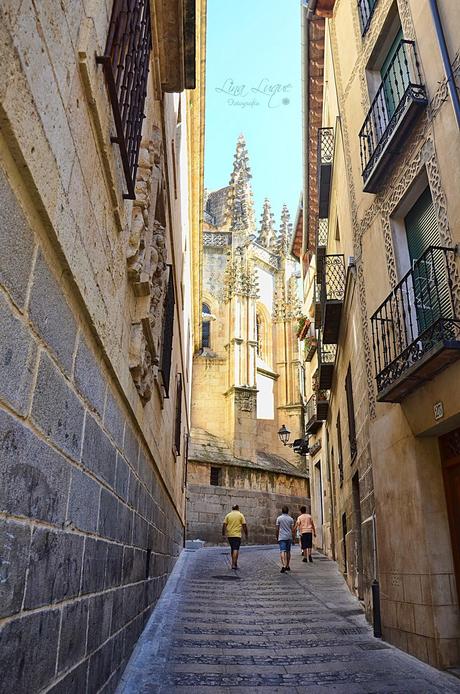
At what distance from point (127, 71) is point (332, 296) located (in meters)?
8.02

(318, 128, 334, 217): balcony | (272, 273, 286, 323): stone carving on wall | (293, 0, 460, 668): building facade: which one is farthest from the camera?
(272, 273, 286, 323): stone carving on wall

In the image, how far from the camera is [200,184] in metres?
13.5

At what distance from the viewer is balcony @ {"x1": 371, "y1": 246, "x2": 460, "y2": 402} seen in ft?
15.7

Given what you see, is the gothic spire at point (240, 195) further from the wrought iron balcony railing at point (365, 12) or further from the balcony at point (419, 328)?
the balcony at point (419, 328)

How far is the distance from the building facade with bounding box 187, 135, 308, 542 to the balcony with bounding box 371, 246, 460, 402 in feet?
54.4

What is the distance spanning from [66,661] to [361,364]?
598cm

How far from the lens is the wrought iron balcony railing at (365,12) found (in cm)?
801

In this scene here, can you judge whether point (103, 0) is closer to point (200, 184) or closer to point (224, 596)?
point (224, 596)

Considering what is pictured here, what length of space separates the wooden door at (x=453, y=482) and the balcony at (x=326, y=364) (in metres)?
6.95

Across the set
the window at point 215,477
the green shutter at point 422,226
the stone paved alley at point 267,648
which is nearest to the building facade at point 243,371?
the window at point 215,477

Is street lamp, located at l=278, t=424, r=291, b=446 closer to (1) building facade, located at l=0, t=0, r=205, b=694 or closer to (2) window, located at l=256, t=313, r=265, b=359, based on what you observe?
(2) window, located at l=256, t=313, r=265, b=359

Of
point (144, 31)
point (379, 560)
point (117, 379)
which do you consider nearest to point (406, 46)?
point (144, 31)

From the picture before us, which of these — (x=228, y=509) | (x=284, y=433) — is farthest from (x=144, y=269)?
(x=228, y=509)

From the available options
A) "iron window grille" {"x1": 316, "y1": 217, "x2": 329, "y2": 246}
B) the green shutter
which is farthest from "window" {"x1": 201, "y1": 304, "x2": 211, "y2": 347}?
the green shutter
